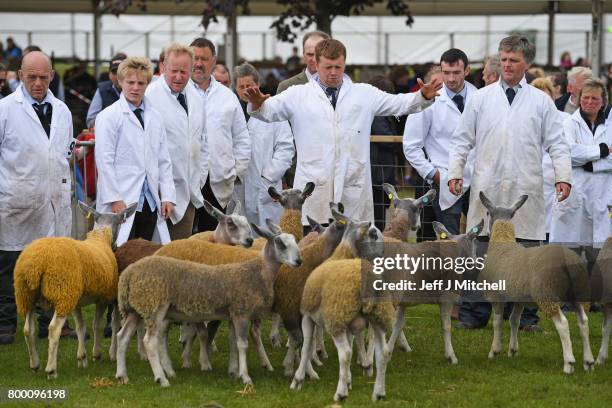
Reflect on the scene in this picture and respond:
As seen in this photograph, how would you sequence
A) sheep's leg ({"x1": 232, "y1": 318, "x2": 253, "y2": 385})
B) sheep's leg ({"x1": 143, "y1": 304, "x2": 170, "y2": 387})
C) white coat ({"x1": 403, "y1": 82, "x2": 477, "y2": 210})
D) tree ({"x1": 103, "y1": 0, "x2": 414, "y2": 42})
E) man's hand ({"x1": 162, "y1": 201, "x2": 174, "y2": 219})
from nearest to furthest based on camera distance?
sheep's leg ({"x1": 143, "y1": 304, "x2": 170, "y2": 387}), sheep's leg ({"x1": 232, "y1": 318, "x2": 253, "y2": 385}), man's hand ({"x1": 162, "y1": 201, "x2": 174, "y2": 219}), white coat ({"x1": 403, "y1": 82, "x2": 477, "y2": 210}), tree ({"x1": 103, "y1": 0, "x2": 414, "y2": 42})

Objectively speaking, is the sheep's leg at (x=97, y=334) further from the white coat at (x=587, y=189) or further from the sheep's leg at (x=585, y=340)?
the white coat at (x=587, y=189)

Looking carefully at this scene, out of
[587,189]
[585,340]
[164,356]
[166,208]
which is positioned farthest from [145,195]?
[587,189]

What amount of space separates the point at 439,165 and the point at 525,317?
5.66ft

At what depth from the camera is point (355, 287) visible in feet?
26.0

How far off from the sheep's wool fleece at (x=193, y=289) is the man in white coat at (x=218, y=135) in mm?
2616

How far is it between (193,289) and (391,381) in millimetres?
1697

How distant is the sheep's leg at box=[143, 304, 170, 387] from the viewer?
844cm

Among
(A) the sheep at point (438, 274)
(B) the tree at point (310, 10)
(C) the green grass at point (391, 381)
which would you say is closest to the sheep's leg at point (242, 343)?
(C) the green grass at point (391, 381)

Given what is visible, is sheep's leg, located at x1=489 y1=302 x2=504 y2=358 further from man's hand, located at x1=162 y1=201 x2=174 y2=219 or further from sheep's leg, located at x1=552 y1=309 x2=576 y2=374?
man's hand, located at x1=162 y1=201 x2=174 y2=219

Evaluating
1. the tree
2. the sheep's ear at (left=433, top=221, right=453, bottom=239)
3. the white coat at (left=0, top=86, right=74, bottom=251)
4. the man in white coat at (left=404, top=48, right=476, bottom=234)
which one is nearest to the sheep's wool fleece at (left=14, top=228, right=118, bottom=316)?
the white coat at (left=0, top=86, right=74, bottom=251)

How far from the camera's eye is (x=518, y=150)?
395 inches

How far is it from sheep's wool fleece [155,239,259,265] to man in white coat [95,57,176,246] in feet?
2.79

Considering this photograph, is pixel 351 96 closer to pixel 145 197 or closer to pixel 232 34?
pixel 145 197

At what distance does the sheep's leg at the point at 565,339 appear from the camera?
8.90 metres
